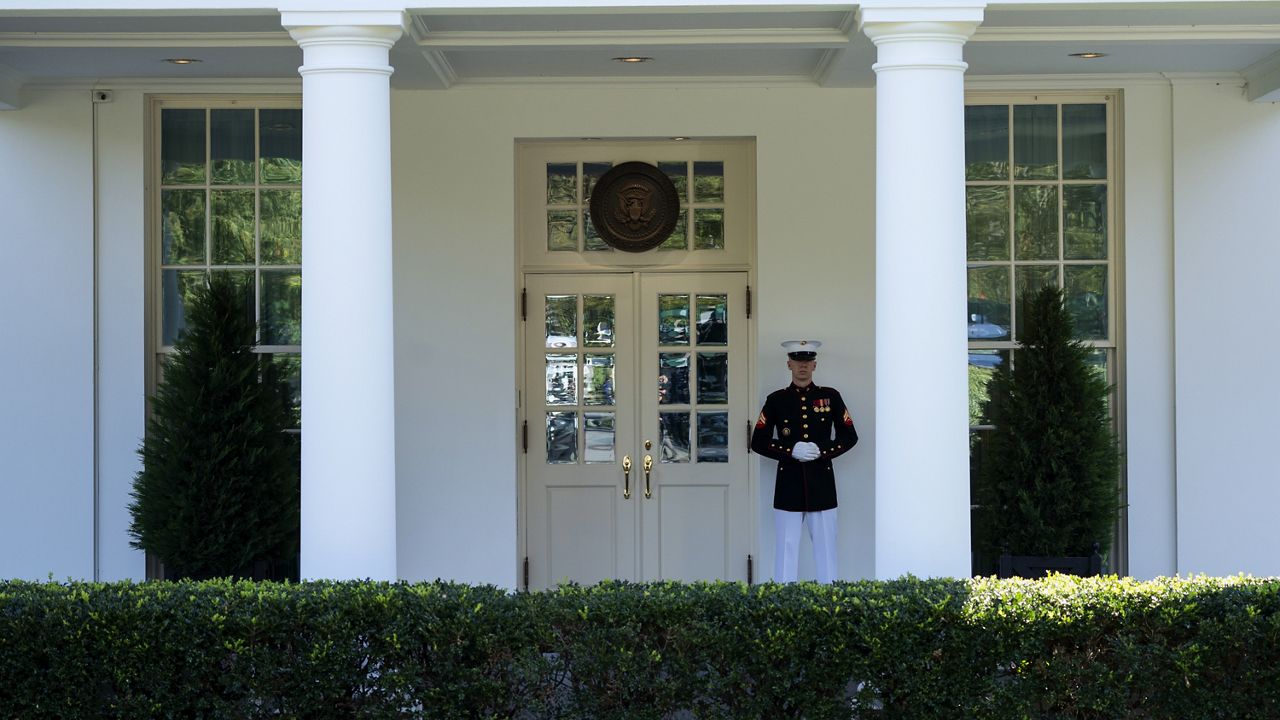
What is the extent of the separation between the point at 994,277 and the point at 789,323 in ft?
4.34

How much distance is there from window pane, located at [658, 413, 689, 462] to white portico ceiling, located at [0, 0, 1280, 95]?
83.7 inches

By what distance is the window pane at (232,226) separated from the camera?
8.40m

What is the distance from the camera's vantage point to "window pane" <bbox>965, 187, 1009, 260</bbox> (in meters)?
8.41

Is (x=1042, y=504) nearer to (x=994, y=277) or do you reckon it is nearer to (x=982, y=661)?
(x=994, y=277)

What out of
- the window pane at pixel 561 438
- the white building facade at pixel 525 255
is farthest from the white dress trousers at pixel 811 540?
the window pane at pixel 561 438

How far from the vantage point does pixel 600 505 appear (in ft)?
28.7

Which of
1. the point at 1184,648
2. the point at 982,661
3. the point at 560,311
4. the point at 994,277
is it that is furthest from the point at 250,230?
the point at 1184,648

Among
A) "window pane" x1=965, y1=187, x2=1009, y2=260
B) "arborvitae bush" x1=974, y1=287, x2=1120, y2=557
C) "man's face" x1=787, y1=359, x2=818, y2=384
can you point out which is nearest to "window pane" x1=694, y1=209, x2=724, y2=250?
"man's face" x1=787, y1=359, x2=818, y2=384

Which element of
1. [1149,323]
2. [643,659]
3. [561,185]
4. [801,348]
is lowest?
[643,659]

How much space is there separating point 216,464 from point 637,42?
3321mm

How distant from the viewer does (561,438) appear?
28.8 ft

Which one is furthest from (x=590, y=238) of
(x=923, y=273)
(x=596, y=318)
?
(x=923, y=273)

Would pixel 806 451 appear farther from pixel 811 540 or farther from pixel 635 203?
pixel 635 203

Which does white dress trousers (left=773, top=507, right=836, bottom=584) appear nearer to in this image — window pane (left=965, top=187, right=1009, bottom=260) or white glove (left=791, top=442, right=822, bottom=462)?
white glove (left=791, top=442, right=822, bottom=462)
